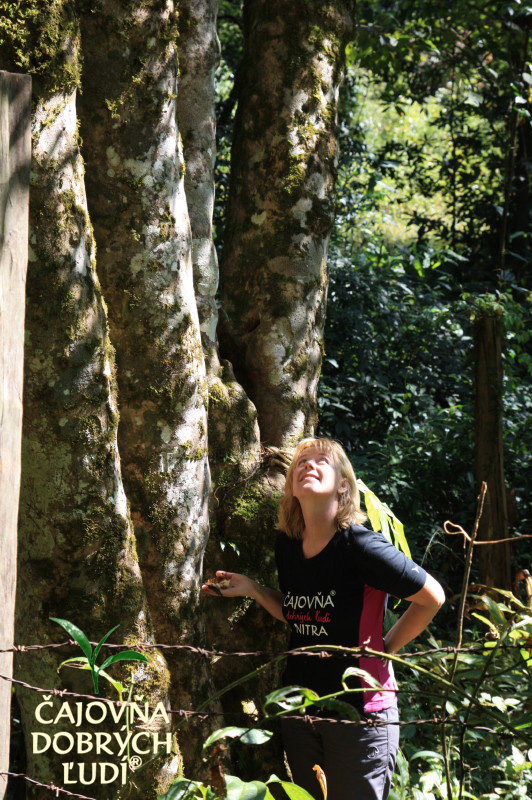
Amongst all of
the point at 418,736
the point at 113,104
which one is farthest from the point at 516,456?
the point at 113,104

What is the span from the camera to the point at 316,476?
3.01m

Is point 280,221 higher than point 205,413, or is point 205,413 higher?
point 280,221

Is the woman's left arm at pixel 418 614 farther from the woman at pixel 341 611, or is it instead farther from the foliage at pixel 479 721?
the foliage at pixel 479 721

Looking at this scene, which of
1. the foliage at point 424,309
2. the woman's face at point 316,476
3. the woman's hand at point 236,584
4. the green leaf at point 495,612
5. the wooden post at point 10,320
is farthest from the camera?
the foliage at point 424,309

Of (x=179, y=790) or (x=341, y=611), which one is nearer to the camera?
(x=179, y=790)

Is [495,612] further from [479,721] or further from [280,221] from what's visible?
[280,221]

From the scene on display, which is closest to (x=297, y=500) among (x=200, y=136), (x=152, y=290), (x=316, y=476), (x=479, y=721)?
(x=316, y=476)

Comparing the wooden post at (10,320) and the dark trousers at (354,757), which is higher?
the wooden post at (10,320)

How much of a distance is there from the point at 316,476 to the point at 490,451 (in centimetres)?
235

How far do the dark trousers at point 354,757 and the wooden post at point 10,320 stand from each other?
47.3 inches

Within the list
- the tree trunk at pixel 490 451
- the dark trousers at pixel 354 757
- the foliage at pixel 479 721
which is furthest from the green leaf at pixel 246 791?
the tree trunk at pixel 490 451

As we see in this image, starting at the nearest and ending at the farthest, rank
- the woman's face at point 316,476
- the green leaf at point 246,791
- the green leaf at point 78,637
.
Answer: the green leaf at point 246,791 → the green leaf at point 78,637 → the woman's face at point 316,476

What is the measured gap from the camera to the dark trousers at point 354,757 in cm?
277

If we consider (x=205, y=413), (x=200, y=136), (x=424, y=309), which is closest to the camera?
(x=205, y=413)
